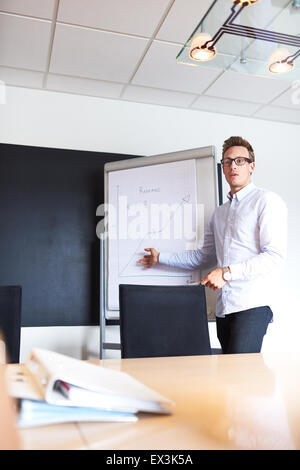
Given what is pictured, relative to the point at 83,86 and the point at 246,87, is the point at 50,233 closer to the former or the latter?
the point at 83,86

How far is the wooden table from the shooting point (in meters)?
0.61

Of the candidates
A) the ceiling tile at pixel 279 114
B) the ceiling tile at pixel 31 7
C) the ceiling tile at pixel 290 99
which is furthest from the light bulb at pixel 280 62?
the ceiling tile at pixel 279 114

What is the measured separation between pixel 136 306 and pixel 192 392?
954mm

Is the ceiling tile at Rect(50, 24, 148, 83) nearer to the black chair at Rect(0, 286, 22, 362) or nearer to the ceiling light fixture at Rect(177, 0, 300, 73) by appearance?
the ceiling light fixture at Rect(177, 0, 300, 73)

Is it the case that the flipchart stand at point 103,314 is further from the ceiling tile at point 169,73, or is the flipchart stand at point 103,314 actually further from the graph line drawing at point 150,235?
the ceiling tile at point 169,73

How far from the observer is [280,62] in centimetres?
194

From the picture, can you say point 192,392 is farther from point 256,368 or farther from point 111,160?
point 111,160

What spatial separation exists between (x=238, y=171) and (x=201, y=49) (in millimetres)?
913

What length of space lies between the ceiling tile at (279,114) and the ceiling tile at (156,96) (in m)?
0.87

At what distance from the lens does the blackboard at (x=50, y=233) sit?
354 cm

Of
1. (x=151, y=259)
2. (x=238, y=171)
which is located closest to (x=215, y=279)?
(x=238, y=171)

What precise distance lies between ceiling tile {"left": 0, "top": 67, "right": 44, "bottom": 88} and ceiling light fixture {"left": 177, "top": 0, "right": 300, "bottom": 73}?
2062 millimetres

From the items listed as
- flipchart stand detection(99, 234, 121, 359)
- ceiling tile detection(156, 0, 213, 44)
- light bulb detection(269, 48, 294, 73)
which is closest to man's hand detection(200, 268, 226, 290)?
light bulb detection(269, 48, 294, 73)

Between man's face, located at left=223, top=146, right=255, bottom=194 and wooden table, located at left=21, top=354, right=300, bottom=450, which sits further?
man's face, located at left=223, top=146, right=255, bottom=194
